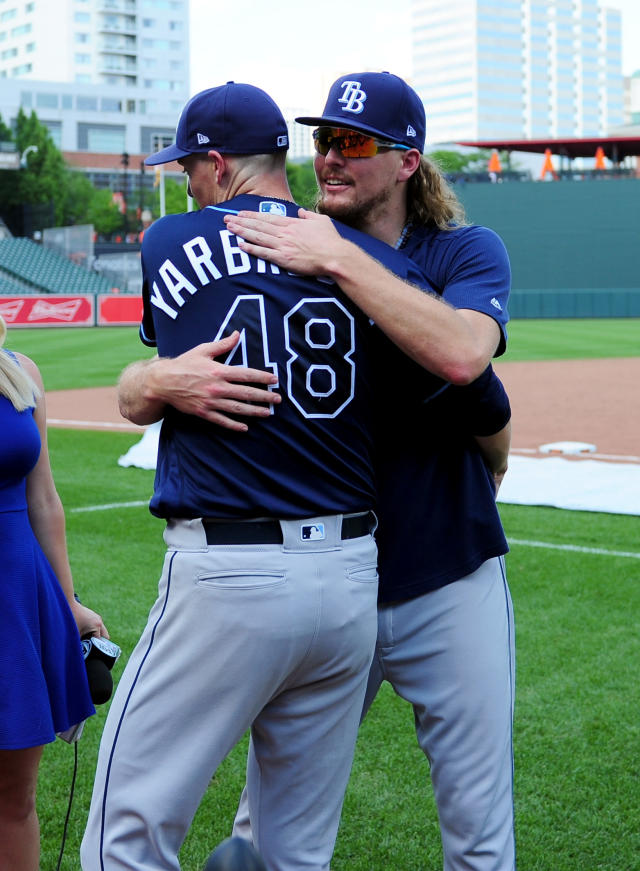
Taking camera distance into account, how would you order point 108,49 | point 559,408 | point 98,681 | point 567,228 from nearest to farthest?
point 98,681, point 559,408, point 567,228, point 108,49

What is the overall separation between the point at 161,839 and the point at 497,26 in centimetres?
18766

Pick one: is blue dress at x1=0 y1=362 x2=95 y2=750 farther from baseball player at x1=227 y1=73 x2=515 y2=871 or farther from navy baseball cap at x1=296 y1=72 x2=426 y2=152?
navy baseball cap at x1=296 y1=72 x2=426 y2=152

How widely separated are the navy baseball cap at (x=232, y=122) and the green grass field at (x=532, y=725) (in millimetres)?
2269

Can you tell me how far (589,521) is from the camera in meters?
8.13

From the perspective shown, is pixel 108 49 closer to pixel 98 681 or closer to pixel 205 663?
pixel 98 681

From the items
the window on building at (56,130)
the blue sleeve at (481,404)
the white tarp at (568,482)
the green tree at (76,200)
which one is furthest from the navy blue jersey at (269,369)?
the window on building at (56,130)

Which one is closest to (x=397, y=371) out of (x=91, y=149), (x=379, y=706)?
(x=379, y=706)

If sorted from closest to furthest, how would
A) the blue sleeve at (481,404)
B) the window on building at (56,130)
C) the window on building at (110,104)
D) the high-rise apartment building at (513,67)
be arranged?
1. the blue sleeve at (481,404)
2. the window on building at (56,130)
3. the window on building at (110,104)
4. the high-rise apartment building at (513,67)

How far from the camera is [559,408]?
1557cm

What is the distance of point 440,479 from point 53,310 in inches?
1512

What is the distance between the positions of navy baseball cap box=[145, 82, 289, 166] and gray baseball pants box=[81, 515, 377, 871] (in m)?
0.78

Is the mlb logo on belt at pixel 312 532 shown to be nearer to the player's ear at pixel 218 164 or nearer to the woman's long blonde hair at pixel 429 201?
the player's ear at pixel 218 164

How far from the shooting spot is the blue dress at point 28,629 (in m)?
2.57

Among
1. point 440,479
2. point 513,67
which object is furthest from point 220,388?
point 513,67
